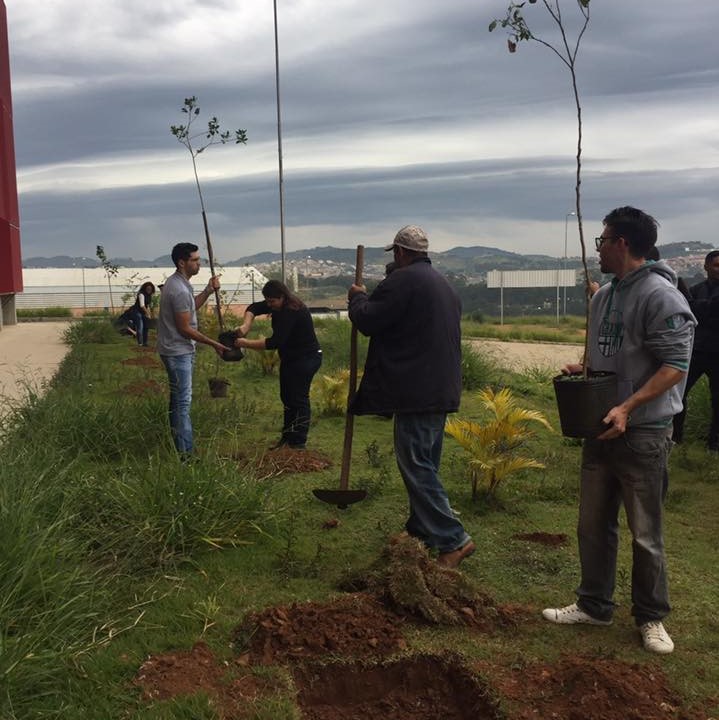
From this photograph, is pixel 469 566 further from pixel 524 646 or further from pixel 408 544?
pixel 524 646

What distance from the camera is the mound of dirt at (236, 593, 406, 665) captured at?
12.7 ft

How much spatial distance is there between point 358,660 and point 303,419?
4416 mm

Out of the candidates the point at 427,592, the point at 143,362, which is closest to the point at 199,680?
the point at 427,592

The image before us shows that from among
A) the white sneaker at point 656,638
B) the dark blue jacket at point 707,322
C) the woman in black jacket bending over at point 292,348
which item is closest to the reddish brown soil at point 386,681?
the white sneaker at point 656,638

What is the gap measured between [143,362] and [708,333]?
9.82m

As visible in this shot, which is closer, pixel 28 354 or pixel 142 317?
pixel 142 317

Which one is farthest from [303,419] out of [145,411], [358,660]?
[358,660]

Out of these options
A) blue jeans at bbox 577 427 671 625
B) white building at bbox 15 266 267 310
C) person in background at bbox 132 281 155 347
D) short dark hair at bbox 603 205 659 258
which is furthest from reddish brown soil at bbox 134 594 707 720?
white building at bbox 15 266 267 310

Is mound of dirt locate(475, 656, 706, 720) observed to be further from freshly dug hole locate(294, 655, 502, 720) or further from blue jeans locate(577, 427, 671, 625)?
blue jeans locate(577, 427, 671, 625)

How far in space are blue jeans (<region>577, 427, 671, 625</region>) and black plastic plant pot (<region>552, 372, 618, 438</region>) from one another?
18 cm

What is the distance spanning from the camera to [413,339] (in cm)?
497

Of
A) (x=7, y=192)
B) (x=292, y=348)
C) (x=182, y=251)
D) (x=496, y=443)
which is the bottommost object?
(x=496, y=443)

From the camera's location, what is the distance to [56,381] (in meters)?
11.1

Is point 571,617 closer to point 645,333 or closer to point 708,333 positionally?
point 645,333
